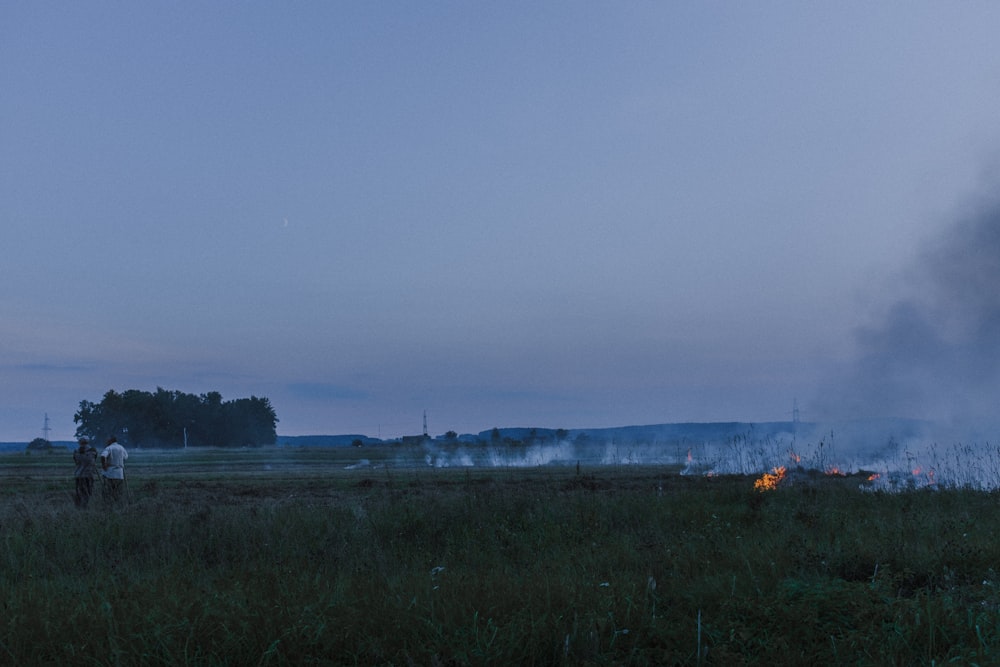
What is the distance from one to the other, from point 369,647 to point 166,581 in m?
3.02

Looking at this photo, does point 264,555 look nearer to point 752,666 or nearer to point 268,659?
point 268,659

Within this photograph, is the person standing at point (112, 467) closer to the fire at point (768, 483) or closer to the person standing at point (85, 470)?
the person standing at point (85, 470)

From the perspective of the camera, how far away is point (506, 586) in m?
6.12

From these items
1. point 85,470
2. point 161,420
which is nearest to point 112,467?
point 85,470

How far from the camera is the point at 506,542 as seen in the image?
9859 mm

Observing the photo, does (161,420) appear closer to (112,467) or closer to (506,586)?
(112,467)

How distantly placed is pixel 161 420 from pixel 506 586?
346 feet

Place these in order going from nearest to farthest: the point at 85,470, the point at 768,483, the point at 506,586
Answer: the point at 506,586, the point at 768,483, the point at 85,470

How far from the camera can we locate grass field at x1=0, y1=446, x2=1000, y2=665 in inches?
196

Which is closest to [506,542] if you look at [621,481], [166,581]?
[166,581]

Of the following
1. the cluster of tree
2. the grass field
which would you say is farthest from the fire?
the cluster of tree

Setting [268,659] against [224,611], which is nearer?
[268,659]

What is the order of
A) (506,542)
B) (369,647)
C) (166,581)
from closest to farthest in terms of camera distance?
1. (369,647)
2. (166,581)
3. (506,542)

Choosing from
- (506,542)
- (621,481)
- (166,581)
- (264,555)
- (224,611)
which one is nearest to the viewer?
(224,611)
